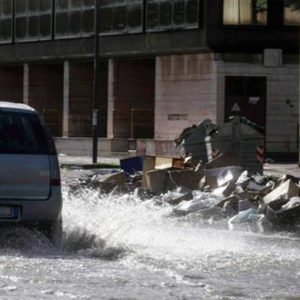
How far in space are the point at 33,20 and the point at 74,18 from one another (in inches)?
153

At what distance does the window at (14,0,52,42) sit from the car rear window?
39.6 meters

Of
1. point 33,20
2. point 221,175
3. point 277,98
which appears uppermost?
point 33,20

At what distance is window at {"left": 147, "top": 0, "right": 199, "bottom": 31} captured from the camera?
4347cm

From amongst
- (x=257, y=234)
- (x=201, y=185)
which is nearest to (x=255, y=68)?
(x=201, y=185)

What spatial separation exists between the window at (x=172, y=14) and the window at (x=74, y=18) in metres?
3.94

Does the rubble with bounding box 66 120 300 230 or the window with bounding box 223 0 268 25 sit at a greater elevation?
the window with bounding box 223 0 268 25

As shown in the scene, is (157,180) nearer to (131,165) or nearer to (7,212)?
(131,165)

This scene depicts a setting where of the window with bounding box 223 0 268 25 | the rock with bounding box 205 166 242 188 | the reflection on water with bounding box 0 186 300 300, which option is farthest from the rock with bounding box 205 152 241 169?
the window with bounding box 223 0 268 25

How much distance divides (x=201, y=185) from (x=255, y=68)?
Answer: 24.2 meters

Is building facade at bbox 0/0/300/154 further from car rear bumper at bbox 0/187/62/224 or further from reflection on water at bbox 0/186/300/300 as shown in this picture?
car rear bumper at bbox 0/187/62/224

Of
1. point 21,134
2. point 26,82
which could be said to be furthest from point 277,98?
point 21,134

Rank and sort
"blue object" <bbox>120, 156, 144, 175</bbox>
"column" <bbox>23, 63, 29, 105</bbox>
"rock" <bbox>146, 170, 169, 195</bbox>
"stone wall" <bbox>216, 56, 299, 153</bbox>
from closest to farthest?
1. "rock" <bbox>146, 170, 169, 195</bbox>
2. "blue object" <bbox>120, 156, 144, 175</bbox>
3. "stone wall" <bbox>216, 56, 299, 153</bbox>
4. "column" <bbox>23, 63, 29, 105</bbox>

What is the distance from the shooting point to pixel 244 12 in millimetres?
43219

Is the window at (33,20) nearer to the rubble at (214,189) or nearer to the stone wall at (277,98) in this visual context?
the stone wall at (277,98)
